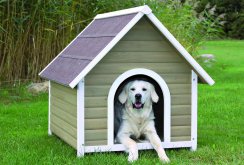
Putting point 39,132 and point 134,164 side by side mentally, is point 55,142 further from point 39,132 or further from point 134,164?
point 134,164

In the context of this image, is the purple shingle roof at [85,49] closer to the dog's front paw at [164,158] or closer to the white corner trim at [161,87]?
the white corner trim at [161,87]

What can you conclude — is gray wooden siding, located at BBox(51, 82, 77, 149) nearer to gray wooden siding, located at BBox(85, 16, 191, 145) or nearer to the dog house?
the dog house

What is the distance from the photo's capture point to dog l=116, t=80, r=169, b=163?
5.46 metres

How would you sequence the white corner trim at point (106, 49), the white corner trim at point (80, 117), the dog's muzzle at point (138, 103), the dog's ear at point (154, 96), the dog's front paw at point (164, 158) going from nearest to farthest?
1. the dog's front paw at point (164, 158)
2. the white corner trim at point (106, 49)
3. the white corner trim at point (80, 117)
4. the dog's muzzle at point (138, 103)
5. the dog's ear at point (154, 96)

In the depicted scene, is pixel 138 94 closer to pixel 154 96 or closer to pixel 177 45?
pixel 154 96

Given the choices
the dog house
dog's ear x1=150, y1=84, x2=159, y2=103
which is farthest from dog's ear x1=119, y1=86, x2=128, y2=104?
dog's ear x1=150, y1=84, x2=159, y2=103

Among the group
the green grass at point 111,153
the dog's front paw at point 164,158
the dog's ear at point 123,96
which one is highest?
the dog's ear at point 123,96

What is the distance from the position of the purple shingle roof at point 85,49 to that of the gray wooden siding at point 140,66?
12cm

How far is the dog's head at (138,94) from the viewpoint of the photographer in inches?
215

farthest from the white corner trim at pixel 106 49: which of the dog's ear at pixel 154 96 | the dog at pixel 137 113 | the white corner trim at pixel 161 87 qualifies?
the dog's ear at pixel 154 96

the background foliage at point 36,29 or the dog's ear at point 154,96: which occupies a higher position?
the background foliage at point 36,29

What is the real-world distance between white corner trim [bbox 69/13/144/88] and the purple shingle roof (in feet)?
0.20

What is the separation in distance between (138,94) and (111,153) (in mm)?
608

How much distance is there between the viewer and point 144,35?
18.1 ft
